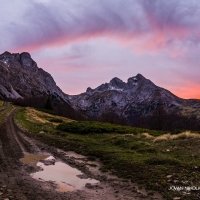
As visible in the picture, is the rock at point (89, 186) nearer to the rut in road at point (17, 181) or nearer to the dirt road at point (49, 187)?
the dirt road at point (49, 187)

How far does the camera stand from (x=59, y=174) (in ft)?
42.0

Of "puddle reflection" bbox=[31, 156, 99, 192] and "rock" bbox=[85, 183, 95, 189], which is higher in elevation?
"rock" bbox=[85, 183, 95, 189]

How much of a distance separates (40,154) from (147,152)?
7.67 meters

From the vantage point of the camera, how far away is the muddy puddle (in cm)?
1099

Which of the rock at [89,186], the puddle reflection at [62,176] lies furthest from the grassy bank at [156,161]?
the rock at [89,186]

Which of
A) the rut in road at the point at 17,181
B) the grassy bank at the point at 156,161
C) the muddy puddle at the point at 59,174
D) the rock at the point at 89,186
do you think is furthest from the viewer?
the muddy puddle at the point at 59,174

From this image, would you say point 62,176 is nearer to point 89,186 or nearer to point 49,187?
point 49,187

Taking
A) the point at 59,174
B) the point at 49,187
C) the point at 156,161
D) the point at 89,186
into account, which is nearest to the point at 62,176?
the point at 59,174

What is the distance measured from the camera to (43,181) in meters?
11.4

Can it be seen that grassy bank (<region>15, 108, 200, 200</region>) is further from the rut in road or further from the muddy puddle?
the rut in road

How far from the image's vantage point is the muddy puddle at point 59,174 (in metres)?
11.0

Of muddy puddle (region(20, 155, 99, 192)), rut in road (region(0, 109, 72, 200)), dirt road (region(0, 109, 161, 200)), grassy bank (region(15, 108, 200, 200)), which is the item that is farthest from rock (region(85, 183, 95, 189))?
grassy bank (region(15, 108, 200, 200))

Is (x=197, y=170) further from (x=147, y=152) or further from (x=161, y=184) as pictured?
(x=147, y=152)

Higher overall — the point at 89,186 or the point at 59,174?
the point at 89,186
